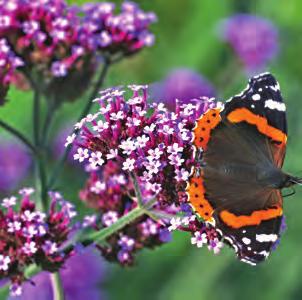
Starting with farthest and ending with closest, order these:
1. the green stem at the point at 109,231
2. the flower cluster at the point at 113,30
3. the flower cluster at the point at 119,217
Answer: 1. the flower cluster at the point at 113,30
2. the flower cluster at the point at 119,217
3. the green stem at the point at 109,231

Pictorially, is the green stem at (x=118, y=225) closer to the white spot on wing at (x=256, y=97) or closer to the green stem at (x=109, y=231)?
the green stem at (x=109, y=231)

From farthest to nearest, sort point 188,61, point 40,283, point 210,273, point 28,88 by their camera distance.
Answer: point 188,61
point 210,273
point 40,283
point 28,88

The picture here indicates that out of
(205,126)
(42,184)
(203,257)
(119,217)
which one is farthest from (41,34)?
(203,257)

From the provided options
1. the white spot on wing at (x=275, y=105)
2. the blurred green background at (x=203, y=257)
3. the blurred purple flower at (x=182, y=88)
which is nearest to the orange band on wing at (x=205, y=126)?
the white spot on wing at (x=275, y=105)

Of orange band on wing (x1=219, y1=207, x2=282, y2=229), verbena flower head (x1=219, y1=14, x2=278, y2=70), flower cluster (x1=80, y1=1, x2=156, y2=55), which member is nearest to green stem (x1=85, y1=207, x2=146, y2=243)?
orange band on wing (x1=219, y1=207, x2=282, y2=229)

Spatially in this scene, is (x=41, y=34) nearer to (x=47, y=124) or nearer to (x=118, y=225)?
(x=47, y=124)

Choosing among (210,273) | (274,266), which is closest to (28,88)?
(210,273)

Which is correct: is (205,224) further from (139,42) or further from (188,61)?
(188,61)
